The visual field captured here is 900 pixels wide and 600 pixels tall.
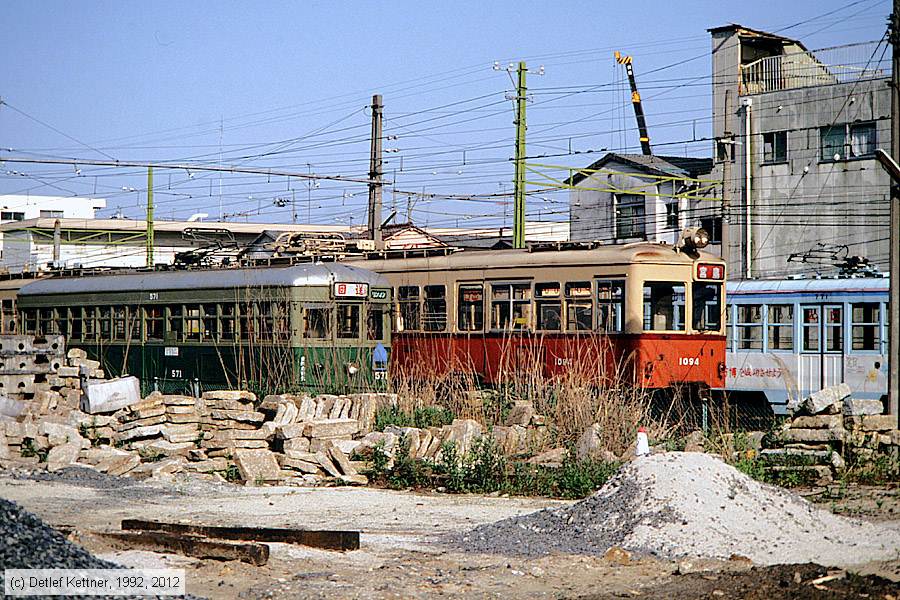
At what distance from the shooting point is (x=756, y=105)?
41312mm

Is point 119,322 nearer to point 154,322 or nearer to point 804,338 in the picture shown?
point 154,322

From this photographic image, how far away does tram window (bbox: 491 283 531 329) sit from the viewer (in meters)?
20.9

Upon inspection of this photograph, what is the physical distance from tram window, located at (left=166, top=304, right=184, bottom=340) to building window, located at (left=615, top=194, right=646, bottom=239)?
81.0 ft

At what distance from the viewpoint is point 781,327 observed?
949 inches

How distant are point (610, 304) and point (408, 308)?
4689 mm

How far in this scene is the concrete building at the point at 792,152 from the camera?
38.8 meters

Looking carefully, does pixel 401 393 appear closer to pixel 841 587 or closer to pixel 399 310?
pixel 399 310

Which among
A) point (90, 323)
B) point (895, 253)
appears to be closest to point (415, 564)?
point (895, 253)

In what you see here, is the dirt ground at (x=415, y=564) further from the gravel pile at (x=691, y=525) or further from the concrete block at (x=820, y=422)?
the concrete block at (x=820, y=422)

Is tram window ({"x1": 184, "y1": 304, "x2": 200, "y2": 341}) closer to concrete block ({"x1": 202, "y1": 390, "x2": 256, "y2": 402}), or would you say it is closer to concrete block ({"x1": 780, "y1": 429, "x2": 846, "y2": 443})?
concrete block ({"x1": 202, "y1": 390, "x2": 256, "y2": 402})

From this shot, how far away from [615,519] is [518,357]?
10.0 m

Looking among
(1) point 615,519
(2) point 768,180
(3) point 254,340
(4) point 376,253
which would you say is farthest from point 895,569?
(2) point 768,180

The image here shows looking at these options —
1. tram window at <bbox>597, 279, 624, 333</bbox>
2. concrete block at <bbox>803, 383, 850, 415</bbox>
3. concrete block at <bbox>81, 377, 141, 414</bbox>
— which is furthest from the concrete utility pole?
concrete block at <bbox>803, 383, 850, 415</bbox>

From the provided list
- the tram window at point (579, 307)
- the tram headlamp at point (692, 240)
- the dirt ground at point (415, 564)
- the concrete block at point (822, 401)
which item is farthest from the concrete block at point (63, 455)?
the tram headlamp at point (692, 240)
